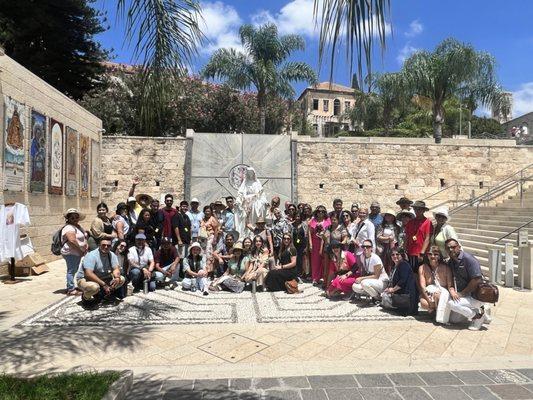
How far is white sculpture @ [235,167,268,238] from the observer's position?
349 inches

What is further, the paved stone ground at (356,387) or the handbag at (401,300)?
the handbag at (401,300)

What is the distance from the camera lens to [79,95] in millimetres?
19859

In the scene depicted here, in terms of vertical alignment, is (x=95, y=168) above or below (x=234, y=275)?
above

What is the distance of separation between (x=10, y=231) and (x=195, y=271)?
372 centimetres

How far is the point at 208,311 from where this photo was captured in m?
5.62

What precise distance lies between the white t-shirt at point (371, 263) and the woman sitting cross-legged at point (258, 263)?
182 cm

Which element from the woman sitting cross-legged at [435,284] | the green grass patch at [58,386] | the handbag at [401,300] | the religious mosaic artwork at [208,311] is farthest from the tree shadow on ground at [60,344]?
the woman sitting cross-legged at [435,284]

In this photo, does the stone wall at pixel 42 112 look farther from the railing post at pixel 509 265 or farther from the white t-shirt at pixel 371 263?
the railing post at pixel 509 265

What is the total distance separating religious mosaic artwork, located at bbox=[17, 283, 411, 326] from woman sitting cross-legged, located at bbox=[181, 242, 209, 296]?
290 millimetres

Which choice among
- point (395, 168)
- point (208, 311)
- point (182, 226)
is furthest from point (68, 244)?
point (395, 168)

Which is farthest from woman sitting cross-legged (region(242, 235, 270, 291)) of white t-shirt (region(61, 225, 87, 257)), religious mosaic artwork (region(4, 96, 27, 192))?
religious mosaic artwork (region(4, 96, 27, 192))

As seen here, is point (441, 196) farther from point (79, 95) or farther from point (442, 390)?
point (79, 95)

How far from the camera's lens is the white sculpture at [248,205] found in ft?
29.1

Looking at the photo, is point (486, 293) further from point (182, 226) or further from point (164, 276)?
point (182, 226)
